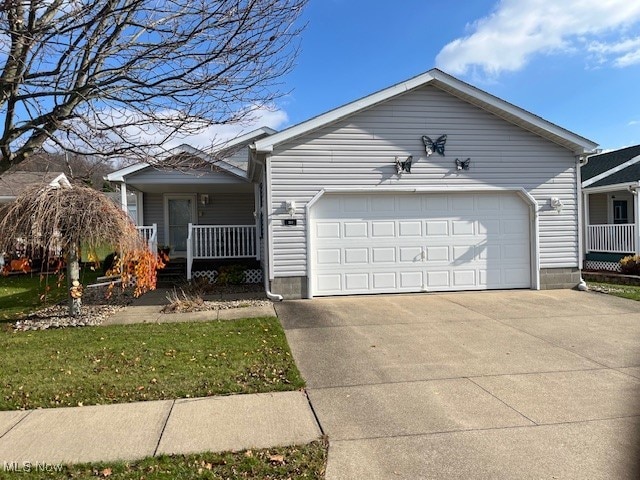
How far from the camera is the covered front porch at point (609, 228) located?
49.3 ft

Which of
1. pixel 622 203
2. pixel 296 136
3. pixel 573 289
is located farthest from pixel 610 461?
pixel 622 203

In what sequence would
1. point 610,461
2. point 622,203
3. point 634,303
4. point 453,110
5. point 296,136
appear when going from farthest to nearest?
1. point 622,203
2. point 453,110
3. point 296,136
4. point 634,303
5. point 610,461

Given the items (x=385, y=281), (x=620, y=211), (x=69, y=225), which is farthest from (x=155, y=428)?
(x=620, y=211)

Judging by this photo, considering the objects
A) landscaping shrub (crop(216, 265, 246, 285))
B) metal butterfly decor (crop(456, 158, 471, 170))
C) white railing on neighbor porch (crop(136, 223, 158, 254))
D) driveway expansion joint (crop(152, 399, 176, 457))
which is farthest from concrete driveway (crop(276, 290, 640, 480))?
white railing on neighbor porch (crop(136, 223, 158, 254))

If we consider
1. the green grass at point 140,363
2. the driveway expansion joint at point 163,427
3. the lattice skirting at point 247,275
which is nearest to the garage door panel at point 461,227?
the green grass at point 140,363

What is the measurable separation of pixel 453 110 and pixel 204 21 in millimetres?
6968

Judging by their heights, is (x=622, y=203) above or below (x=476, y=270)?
above

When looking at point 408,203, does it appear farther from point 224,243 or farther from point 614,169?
point 614,169

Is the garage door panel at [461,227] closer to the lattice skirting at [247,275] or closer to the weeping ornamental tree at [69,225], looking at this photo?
the lattice skirting at [247,275]

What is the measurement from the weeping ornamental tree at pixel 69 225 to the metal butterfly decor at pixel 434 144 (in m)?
6.49

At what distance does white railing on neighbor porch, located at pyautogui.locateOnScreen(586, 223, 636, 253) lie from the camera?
15009 mm

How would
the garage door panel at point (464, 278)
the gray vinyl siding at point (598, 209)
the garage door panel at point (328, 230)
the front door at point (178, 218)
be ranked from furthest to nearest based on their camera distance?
the gray vinyl siding at point (598, 209) < the front door at point (178, 218) < the garage door panel at point (464, 278) < the garage door panel at point (328, 230)

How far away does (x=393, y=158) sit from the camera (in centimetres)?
1034

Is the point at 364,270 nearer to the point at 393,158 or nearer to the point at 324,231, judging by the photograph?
the point at 324,231
